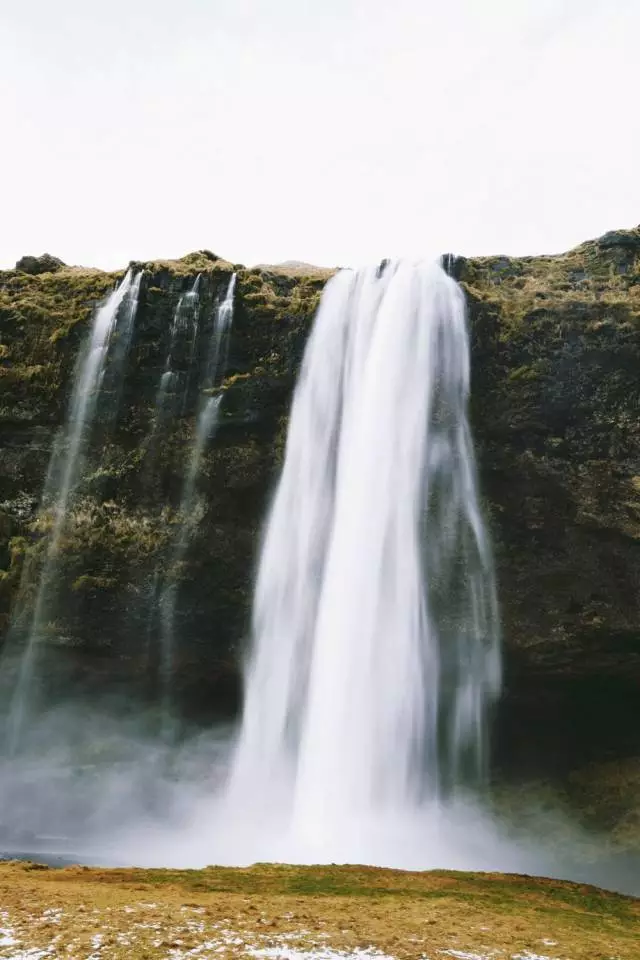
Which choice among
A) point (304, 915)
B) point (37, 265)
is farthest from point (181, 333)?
point (304, 915)

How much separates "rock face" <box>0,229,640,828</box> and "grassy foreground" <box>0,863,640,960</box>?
7.01 m

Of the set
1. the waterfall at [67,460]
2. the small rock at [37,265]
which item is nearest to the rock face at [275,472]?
the waterfall at [67,460]

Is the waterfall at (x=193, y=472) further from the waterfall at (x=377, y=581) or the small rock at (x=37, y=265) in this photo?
the small rock at (x=37, y=265)

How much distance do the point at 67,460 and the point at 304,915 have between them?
18.4 m

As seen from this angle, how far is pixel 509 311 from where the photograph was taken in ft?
78.5


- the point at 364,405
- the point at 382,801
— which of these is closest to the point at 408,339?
the point at 364,405

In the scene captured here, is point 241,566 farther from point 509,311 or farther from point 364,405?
point 509,311

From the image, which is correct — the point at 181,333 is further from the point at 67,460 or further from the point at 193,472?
the point at 67,460

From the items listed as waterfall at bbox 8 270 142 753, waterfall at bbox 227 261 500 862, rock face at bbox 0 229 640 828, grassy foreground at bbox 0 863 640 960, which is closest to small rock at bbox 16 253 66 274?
rock face at bbox 0 229 640 828

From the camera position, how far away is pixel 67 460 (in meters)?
26.1

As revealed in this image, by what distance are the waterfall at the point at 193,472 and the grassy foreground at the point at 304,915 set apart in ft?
28.8

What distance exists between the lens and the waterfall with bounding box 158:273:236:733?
25.0 meters

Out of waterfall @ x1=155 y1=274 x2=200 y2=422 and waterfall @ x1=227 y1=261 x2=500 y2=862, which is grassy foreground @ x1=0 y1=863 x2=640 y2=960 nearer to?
waterfall @ x1=227 y1=261 x2=500 y2=862

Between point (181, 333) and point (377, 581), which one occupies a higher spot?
point (181, 333)
